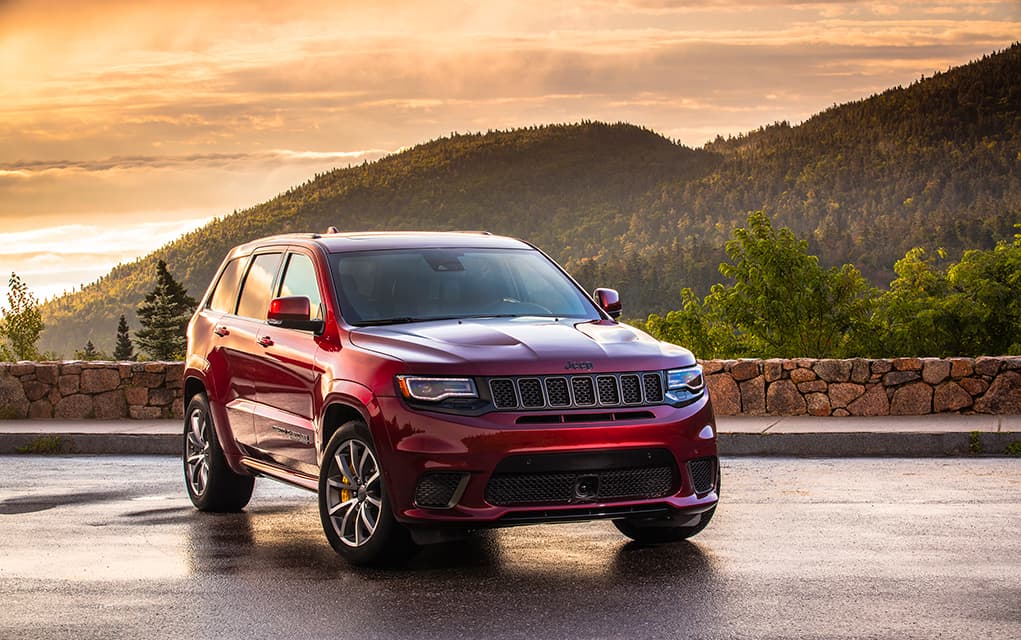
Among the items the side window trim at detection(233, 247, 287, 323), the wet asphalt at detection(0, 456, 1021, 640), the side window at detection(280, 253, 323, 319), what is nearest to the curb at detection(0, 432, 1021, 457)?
the wet asphalt at detection(0, 456, 1021, 640)

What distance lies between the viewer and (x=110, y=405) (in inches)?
719

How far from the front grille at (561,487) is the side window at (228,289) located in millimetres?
3482

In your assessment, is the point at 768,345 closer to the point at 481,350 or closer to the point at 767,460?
the point at 767,460

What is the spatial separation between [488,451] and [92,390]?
11.9 metres

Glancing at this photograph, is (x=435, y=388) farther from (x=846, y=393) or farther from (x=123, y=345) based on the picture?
(x=123, y=345)

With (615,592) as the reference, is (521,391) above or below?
above

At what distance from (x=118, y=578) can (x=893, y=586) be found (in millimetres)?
4020

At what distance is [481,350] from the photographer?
7750 mm

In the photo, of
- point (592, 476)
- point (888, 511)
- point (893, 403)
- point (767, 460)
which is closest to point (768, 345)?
point (893, 403)

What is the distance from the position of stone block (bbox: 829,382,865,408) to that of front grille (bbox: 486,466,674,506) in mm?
9112

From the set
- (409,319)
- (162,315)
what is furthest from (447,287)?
(162,315)

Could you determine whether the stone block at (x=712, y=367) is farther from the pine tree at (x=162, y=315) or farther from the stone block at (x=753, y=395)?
the pine tree at (x=162, y=315)

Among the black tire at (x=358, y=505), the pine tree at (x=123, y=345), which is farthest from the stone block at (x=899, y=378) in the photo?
the pine tree at (x=123, y=345)

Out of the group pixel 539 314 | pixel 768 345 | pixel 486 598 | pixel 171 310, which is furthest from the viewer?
pixel 171 310
